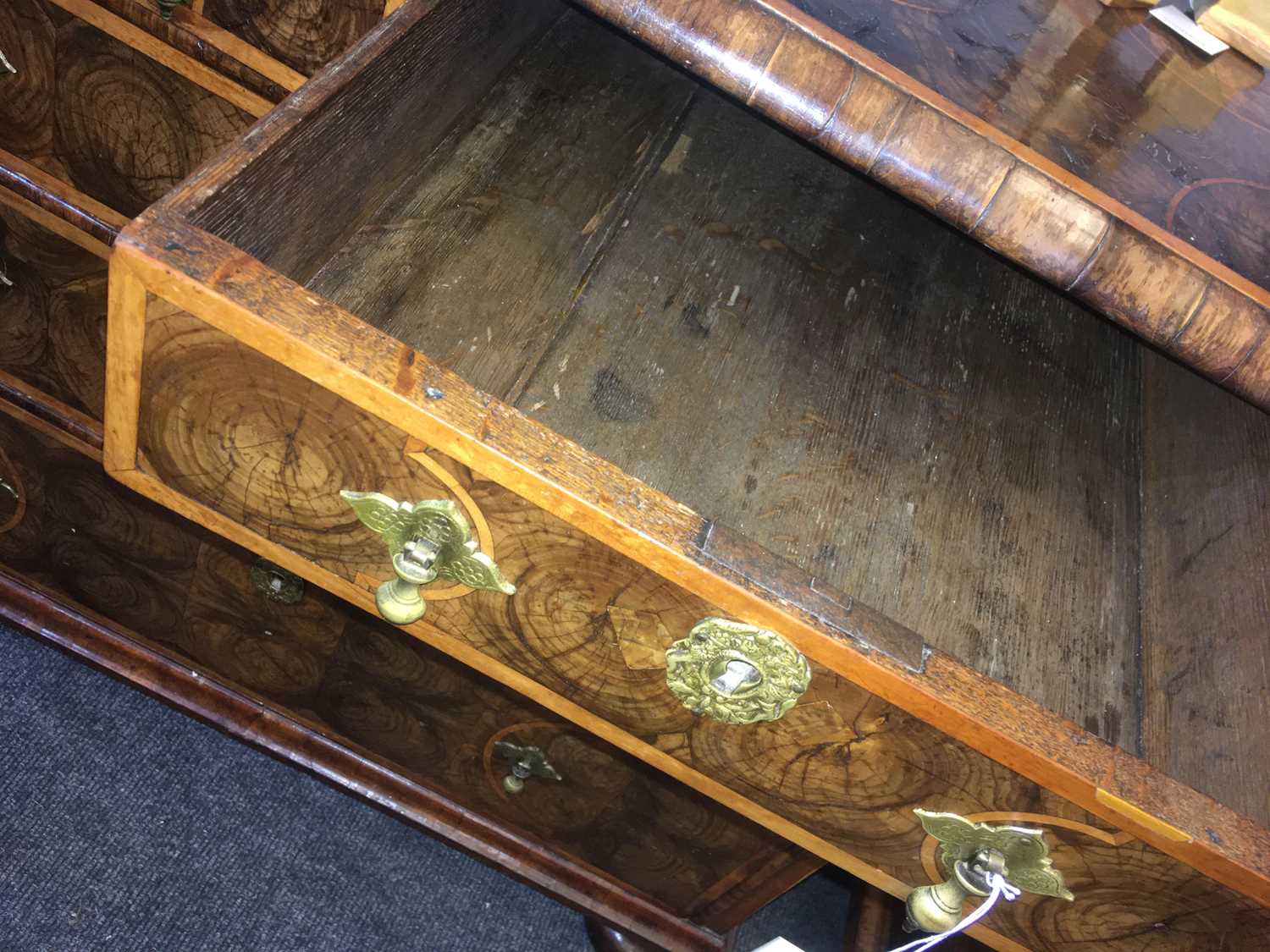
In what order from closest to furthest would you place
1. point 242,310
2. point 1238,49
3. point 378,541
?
point 242,310 → point 378,541 → point 1238,49

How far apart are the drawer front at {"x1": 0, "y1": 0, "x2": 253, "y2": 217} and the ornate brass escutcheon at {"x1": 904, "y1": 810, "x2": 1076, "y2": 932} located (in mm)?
752

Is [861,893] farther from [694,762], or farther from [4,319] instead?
[4,319]

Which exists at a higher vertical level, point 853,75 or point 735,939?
point 853,75

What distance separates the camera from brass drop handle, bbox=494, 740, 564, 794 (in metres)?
0.95

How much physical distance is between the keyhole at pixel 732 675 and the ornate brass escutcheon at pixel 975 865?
0.13 meters

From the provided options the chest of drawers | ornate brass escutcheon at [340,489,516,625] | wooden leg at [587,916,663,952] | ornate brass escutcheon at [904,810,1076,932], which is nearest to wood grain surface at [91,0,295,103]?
the chest of drawers

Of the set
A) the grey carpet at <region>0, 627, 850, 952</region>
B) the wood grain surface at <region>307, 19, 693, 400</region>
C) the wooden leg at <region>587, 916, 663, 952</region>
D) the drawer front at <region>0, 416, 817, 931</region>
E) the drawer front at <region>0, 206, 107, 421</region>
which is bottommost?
the grey carpet at <region>0, 627, 850, 952</region>

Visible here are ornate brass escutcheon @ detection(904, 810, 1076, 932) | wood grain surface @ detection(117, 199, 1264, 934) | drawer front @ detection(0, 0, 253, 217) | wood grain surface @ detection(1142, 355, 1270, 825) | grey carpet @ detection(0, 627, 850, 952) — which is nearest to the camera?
wood grain surface @ detection(117, 199, 1264, 934)

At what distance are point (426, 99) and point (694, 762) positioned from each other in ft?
1.63

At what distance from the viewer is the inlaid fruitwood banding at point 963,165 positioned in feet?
2.13

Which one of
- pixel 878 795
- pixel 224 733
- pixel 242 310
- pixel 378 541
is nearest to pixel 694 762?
pixel 878 795

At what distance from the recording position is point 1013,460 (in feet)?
3.10

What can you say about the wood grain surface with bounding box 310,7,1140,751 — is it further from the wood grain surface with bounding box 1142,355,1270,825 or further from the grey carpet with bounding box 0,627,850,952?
the grey carpet with bounding box 0,627,850,952

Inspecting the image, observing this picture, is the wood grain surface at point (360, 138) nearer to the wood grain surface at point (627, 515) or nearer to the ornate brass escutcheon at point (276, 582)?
the wood grain surface at point (627, 515)
